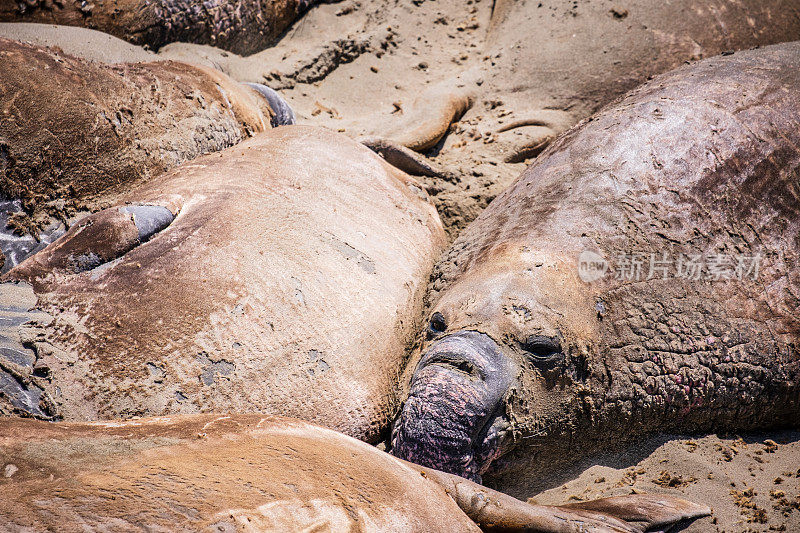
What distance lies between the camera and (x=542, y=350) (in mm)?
2373

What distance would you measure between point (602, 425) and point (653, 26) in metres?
3.12

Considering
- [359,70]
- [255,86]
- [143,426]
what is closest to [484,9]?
[359,70]

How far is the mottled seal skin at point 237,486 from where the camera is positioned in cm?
133

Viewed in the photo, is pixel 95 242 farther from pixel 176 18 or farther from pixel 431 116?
pixel 176 18

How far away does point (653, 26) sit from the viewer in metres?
4.43

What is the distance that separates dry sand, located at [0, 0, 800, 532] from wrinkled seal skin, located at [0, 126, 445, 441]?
816mm

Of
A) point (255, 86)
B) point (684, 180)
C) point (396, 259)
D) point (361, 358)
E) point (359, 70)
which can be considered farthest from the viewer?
point (359, 70)

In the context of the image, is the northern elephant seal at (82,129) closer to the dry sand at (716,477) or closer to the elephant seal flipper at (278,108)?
the elephant seal flipper at (278,108)

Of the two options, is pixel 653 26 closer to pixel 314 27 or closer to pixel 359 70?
pixel 359 70

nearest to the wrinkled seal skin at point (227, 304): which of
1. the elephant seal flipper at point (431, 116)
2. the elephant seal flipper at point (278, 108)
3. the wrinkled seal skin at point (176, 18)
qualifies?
the elephant seal flipper at point (278, 108)

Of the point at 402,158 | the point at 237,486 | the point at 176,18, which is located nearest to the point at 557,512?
the point at 237,486

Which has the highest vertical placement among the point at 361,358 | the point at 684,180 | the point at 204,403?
the point at 684,180

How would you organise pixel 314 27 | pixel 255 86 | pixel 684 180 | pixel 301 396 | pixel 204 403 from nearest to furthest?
pixel 204 403 < pixel 301 396 < pixel 684 180 < pixel 255 86 < pixel 314 27

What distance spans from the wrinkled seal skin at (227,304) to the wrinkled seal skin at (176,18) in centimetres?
167
